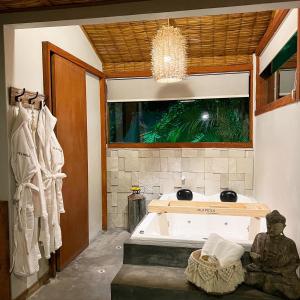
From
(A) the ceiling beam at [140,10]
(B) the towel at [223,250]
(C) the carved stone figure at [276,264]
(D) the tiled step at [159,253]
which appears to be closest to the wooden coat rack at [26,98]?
(A) the ceiling beam at [140,10]

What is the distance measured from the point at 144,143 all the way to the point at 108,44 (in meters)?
1.36

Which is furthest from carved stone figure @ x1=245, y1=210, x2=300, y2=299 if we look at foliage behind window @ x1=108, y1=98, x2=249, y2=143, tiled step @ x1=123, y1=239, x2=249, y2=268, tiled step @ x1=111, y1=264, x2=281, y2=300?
foliage behind window @ x1=108, y1=98, x2=249, y2=143

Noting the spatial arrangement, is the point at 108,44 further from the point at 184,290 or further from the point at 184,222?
the point at 184,290

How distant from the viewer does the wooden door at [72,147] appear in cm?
308

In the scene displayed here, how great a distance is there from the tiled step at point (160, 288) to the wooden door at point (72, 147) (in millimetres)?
1027

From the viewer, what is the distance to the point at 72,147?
132 inches

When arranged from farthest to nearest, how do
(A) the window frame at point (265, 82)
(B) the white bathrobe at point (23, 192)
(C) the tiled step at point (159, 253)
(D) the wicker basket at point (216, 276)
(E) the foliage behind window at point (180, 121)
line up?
(E) the foliage behind window at point (180, 121), (C) the tiled step at point (159, 253), (B) the white bathrobe at point (23, 192), (A) the window frame at point (265, 82), (D) the wicker basket at point (216, 276)

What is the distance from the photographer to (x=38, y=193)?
2.46 meters

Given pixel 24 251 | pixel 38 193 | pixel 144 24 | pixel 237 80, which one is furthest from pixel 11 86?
pixel 237 80

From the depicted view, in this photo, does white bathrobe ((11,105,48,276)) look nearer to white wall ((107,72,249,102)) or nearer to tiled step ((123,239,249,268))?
tiled step ((123,239,249,268))

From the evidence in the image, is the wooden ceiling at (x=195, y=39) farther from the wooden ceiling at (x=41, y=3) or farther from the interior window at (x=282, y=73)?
the wooden ceiling at (x=41, y=3)

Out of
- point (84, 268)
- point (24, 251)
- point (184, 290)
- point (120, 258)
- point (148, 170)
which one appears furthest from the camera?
point (148, 170)

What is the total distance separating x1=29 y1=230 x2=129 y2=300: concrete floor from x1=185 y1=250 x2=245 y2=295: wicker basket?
2.85ft

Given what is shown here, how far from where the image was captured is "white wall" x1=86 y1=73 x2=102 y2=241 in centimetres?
396
